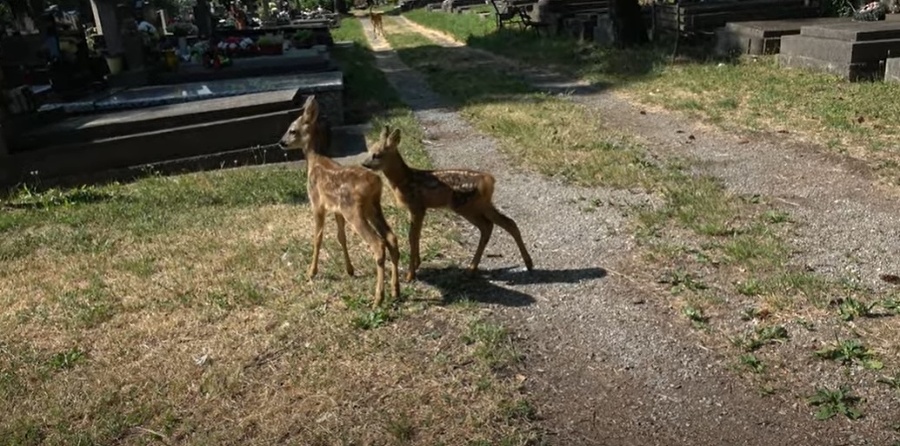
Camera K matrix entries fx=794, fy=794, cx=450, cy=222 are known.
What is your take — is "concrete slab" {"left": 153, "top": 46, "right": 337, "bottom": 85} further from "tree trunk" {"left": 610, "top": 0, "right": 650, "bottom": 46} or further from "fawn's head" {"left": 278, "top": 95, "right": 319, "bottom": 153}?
"fawn's head" {"left": 278, "top": 95, "right": 319, "bottom": 153}

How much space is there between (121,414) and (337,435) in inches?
46.9

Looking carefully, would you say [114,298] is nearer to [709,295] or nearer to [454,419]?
[454,419]

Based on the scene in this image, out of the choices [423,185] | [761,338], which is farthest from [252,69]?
[761,338]

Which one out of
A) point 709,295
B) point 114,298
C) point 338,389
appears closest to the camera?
point 338,389

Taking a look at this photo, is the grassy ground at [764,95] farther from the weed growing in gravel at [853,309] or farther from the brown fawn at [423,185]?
the brown fawn at [423,185]

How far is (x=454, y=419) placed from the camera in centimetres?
392

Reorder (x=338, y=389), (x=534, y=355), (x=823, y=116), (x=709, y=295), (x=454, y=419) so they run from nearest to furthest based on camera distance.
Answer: (x=454, y=419) < (x=338, y=389) < (x=534, y=355) < (x=709, y=295) < (x=823, y=116)

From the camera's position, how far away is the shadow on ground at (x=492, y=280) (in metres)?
5.26

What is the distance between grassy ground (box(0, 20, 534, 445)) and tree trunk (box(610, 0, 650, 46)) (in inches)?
474

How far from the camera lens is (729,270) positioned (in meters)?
5.50

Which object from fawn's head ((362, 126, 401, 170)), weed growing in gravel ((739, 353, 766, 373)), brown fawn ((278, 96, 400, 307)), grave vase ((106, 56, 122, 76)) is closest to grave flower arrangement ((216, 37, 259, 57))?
grave vase ((106, 56, 122, 76))

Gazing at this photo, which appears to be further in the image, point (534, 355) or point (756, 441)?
point (534, 355)

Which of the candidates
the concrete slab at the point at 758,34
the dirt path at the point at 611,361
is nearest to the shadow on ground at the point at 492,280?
the dirt path at the point at 611,361

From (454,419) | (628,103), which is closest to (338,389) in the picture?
(454,419)
